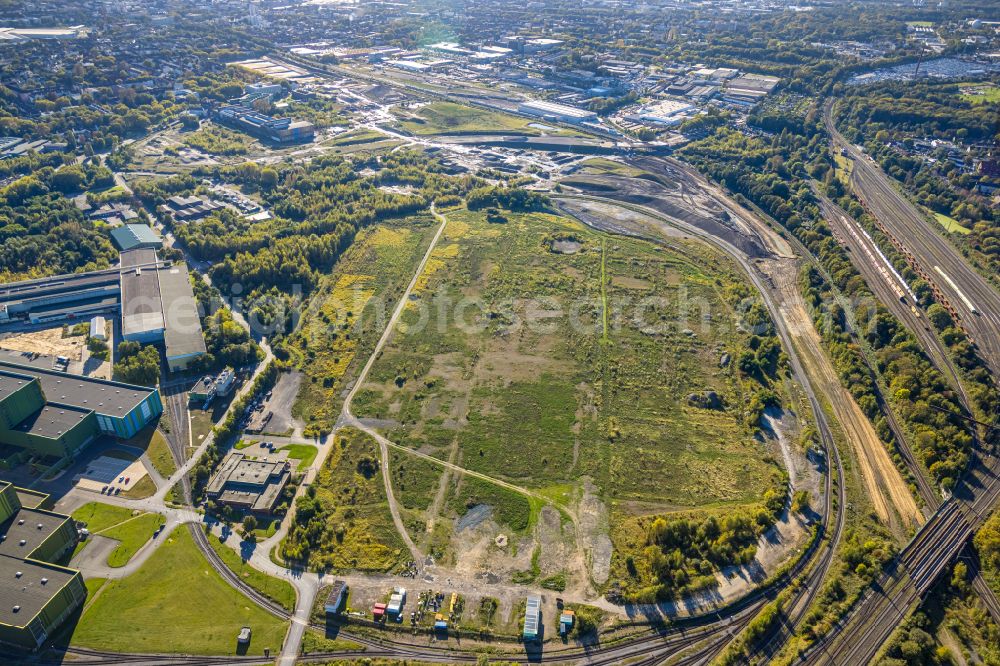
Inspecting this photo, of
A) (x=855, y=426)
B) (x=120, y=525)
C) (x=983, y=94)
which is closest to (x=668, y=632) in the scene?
(x=855, y=426)

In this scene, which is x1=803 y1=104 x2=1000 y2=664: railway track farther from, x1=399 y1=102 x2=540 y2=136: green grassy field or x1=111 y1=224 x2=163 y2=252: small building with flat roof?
x1=399 y1=102 x2=540 y2=136: green grassy field

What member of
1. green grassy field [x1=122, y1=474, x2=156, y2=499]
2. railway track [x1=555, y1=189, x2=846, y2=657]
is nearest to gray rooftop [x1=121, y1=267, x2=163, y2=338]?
Result: green grassy field [x1=122, y1=474, x2=156, y2=499]

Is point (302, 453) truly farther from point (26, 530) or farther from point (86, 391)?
point (86, 391)

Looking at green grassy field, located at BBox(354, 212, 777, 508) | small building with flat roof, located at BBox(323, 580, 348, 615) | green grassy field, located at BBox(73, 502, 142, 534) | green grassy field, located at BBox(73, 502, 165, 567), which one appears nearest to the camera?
small building with flat roof, located at BBox(323, 580, 348, 615)

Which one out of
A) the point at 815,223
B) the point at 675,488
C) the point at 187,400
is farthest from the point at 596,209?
the point at 187,400

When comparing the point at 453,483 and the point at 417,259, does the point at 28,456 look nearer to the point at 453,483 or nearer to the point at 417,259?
the point at 453,483

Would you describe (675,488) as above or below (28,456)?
above

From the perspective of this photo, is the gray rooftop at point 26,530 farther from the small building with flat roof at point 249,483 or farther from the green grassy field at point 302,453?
the green grassy field at point 302,453
